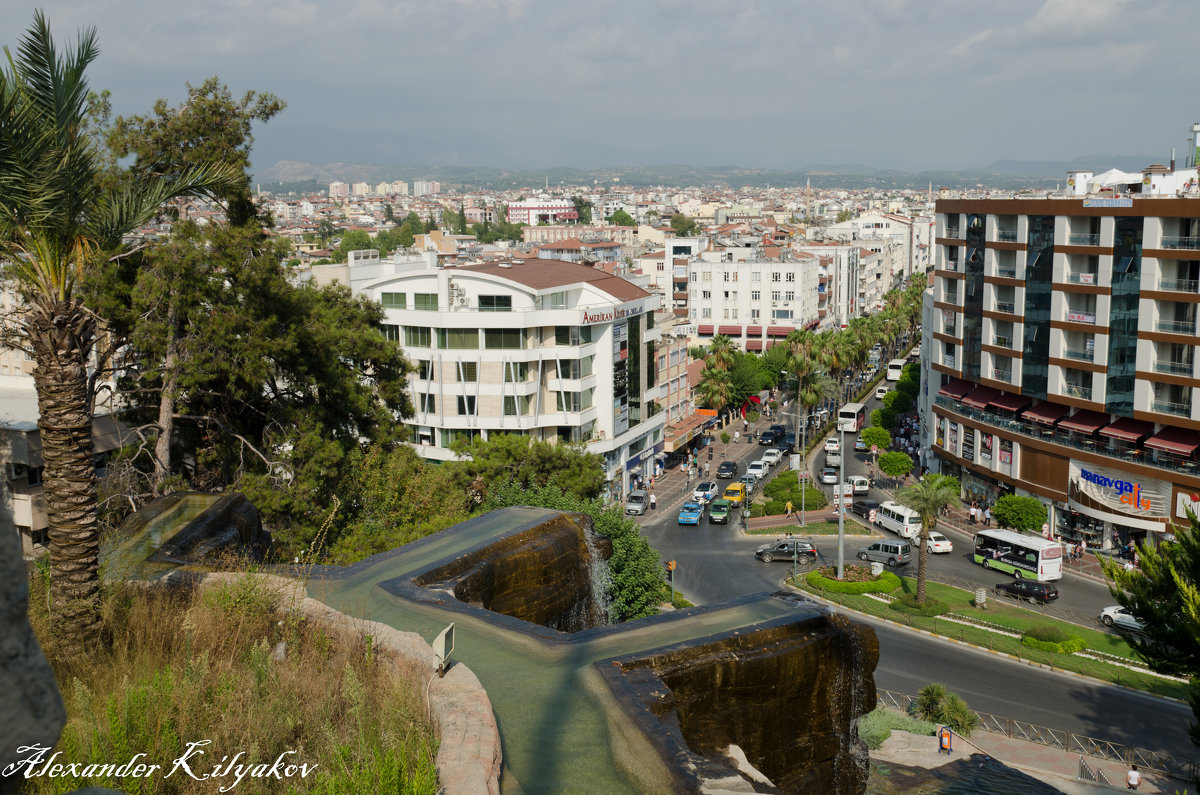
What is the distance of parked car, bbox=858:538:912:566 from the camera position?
41312mm

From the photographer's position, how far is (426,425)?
1902 inches

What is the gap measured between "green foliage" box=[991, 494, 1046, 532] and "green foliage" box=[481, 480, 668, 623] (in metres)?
21.8

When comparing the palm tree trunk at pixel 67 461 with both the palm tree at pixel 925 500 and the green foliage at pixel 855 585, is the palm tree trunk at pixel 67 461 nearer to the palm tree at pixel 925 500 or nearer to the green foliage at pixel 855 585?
the palm tree at pixel 925 500

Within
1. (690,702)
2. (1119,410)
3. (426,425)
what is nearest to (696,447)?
(426,425)

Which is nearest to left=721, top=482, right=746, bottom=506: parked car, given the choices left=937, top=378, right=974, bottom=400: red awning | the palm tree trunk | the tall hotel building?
the tall hotel building

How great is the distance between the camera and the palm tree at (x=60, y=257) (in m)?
8.62

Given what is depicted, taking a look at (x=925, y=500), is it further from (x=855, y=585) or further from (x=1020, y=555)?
(x=1020, y=555)

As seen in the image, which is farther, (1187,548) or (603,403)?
(603,403)

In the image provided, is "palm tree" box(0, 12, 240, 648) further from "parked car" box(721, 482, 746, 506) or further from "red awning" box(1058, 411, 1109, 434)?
"parked car" box(721, 482, 746, 506)

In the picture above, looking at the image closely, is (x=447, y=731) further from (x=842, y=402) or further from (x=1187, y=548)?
(x=842, y=402)

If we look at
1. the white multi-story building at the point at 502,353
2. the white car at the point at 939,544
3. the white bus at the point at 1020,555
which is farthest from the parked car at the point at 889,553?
the white multi-story building at the point at 502,353

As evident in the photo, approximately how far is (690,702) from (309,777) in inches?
166

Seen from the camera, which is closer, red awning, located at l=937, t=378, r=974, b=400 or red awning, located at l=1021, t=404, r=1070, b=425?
red awning, located at l=1021, t=404, r=1070, b=425

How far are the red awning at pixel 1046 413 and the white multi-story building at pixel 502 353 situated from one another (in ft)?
67.0
